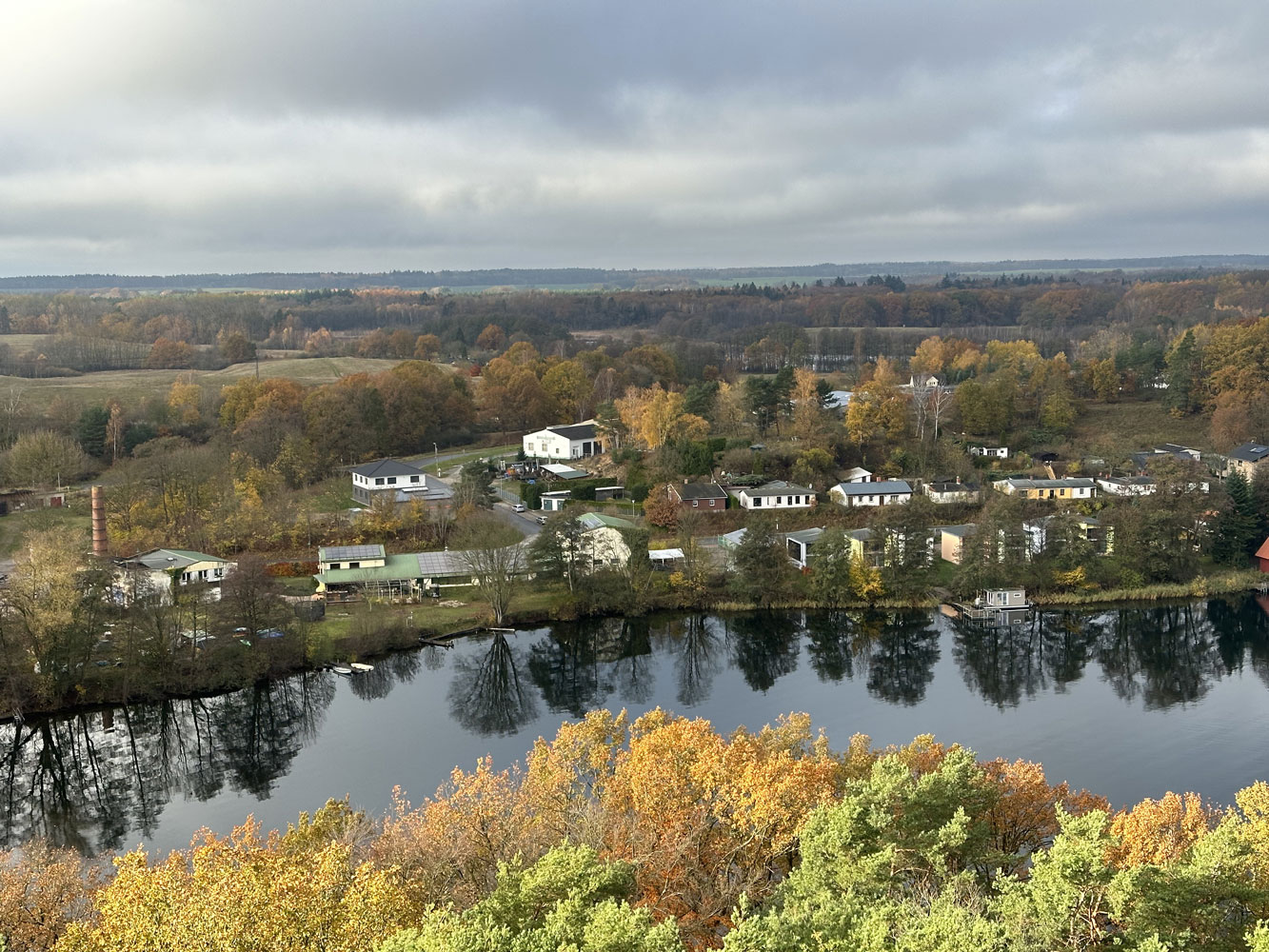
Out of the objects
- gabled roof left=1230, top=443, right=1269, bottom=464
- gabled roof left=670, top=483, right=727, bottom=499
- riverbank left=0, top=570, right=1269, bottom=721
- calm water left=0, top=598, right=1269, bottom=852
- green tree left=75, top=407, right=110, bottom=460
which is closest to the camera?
calm water left=0, top=598, right=1269, bottom=852

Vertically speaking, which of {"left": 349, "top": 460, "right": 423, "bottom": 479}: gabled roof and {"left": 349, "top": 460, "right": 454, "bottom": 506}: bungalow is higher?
{"left": 349, "top": 460, "right": 423, "bottom": 479}: gabled roof

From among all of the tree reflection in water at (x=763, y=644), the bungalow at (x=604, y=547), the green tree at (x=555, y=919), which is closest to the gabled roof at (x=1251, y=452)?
the tree reflection in water at (x=763, y=644)

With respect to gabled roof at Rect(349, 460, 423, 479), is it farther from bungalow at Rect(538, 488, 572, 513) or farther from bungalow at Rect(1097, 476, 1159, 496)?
bungalow at Rect(1097, 476, 1159, 496)

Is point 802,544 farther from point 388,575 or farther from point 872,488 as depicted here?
point 388,575

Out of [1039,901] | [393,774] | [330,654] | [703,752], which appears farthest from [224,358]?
[1039,901]

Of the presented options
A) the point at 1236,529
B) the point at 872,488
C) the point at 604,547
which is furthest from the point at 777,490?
the point at 1236,529

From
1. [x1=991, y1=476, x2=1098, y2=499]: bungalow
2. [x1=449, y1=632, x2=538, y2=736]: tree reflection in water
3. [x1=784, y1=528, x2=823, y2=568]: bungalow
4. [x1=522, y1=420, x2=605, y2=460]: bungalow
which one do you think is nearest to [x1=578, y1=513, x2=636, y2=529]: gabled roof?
[x1=784, y1=528, x2=823, y2=568]: bungalow

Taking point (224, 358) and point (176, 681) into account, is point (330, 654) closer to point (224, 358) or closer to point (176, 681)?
point (176, 681)
